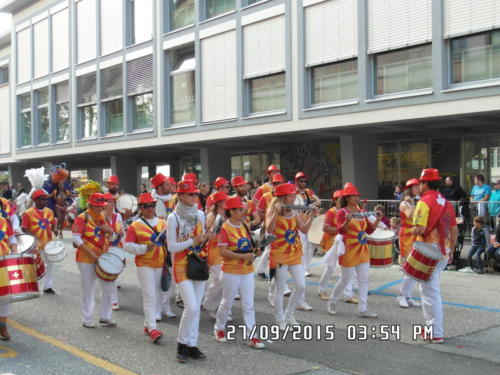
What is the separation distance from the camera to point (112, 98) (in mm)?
28656

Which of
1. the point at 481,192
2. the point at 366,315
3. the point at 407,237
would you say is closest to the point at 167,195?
the point at 366,315

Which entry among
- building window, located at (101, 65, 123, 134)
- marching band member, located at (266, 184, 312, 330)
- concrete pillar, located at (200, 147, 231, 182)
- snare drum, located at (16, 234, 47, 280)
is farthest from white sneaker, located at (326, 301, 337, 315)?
building window, located at (101, 65, 123, 134)

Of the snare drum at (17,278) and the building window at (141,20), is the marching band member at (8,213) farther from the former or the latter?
the building window at (141,20)

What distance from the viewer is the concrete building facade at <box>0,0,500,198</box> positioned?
15.9m

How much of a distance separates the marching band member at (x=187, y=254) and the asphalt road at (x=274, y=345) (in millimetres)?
243

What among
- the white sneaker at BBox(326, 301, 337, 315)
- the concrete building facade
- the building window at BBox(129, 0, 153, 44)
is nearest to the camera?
the white sneaker at BBox(326, 301, 337, 315)

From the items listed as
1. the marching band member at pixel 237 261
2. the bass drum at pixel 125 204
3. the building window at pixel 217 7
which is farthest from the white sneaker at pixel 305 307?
the building window at pixel 217 7

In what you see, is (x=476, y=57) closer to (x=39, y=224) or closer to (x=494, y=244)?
(x=494, y=244)

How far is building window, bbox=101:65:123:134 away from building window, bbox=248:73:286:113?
890cm

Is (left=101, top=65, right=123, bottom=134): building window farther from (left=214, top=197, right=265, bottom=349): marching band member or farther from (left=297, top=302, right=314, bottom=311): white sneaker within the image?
(left=214, top=197, right=265, bottom=349): marching band member

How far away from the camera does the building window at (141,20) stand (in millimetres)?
26172

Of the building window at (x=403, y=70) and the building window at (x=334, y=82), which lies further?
the building window at (x=334, y=82)

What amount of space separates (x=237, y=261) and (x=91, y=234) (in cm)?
231

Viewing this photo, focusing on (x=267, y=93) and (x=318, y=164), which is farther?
(x=318, y=164)
